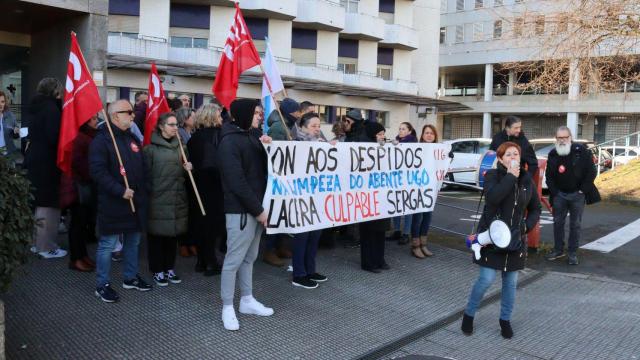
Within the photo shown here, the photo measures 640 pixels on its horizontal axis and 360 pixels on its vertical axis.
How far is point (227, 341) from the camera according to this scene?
4.65 m

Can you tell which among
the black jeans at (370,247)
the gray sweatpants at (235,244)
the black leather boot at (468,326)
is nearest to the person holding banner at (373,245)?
the black jeans at (370,247)

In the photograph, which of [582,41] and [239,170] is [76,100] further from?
[582,41]

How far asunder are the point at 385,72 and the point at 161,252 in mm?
33999

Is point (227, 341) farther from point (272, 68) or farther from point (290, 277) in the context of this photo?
point (272, 68)

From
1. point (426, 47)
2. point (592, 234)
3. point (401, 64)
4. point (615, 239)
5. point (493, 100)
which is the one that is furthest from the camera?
point (493, 100)

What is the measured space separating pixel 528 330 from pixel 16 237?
4341 millimetres

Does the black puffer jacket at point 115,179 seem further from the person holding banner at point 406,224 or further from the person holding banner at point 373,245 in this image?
the person holding banner at point 406,224

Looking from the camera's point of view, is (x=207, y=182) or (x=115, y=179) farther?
(x=207, y=182)

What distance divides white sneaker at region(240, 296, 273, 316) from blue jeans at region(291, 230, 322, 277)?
98 centimetres

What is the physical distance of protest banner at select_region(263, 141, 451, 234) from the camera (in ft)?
18.9

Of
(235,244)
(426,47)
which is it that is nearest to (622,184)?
(235,244)

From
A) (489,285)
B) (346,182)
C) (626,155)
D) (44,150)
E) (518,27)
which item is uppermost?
(518,27)

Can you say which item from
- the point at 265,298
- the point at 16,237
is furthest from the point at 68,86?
the point at 265,298

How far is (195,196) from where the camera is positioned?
6387 millimetres
